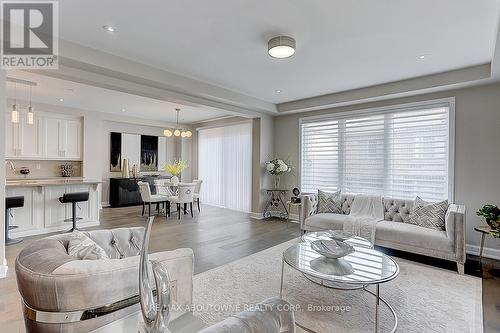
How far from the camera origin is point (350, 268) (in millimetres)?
2217

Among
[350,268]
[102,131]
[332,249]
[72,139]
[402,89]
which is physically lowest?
[350,268]

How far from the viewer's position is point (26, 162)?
252 inches

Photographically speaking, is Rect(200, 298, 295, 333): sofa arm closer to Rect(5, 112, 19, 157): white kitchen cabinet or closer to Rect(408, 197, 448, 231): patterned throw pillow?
Rect(408, 197, 448, 231): patterned throw pillow

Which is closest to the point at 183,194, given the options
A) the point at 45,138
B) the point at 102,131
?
the point at 102,131

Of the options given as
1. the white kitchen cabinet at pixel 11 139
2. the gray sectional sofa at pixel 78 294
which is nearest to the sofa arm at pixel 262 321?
the gray sectional sofa at pixel 78 294

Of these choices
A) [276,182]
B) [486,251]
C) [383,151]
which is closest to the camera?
[486,251]

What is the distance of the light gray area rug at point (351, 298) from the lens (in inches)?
85.0

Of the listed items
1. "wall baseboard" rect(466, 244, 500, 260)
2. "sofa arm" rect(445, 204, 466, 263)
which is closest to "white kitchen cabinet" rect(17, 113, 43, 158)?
"sofa arm" rect(445, 204, 466, 263)

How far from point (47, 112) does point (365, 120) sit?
24.9 feet

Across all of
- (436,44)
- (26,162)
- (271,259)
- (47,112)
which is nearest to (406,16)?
(436,44)

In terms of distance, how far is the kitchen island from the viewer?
14.5 ft

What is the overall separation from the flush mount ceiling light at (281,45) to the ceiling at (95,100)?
277cm

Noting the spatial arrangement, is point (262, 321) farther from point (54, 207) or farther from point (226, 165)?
point (226, 165)

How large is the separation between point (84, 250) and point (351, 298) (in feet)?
7.94
